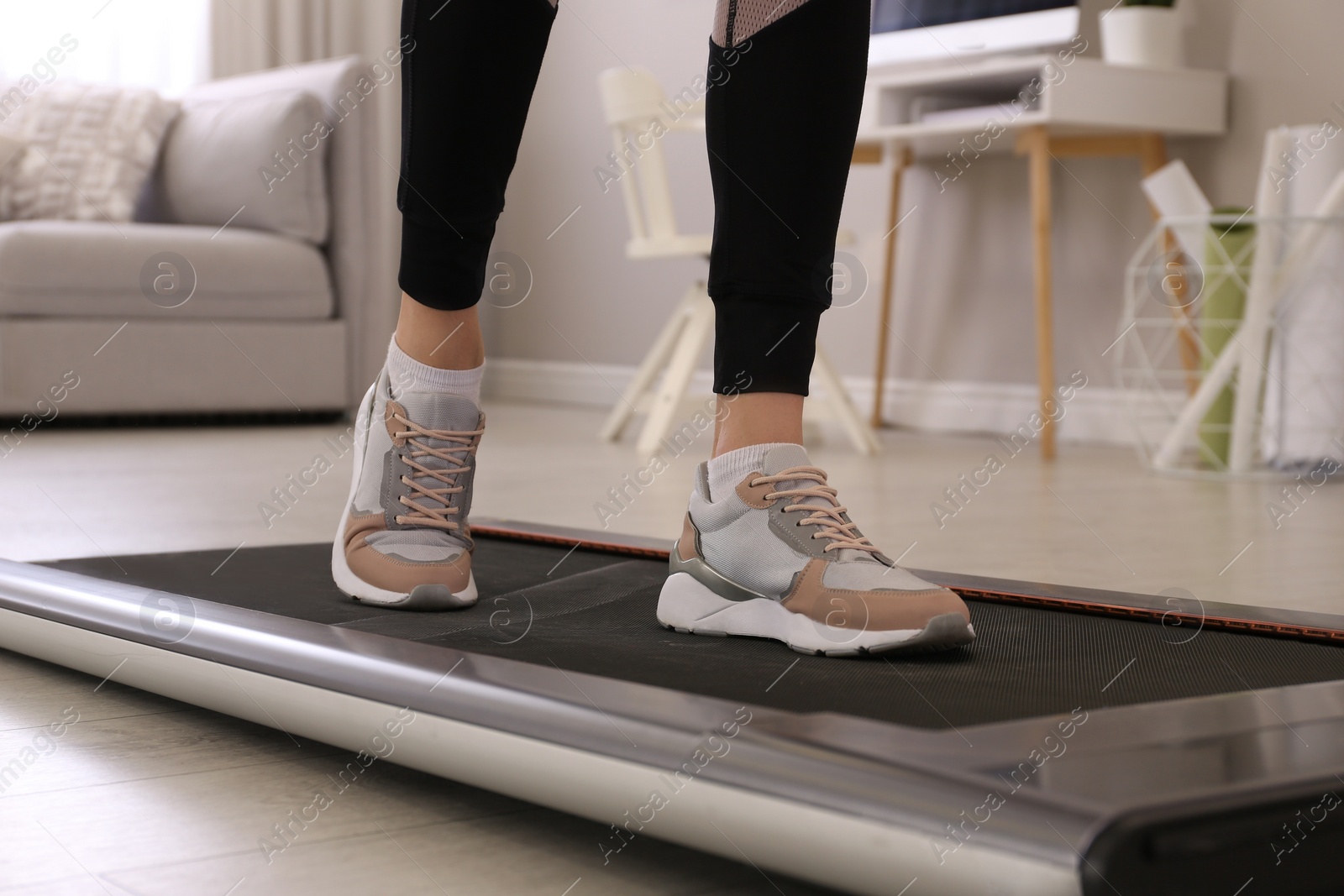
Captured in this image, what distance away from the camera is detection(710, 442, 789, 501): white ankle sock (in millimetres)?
921

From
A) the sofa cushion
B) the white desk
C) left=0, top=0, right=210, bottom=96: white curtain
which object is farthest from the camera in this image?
left=0, top=0, right=210, bottom=96: white curtain

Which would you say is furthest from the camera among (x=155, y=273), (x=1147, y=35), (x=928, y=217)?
(x=928, y=217)

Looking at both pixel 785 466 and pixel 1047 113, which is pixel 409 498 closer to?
pixel 785 466

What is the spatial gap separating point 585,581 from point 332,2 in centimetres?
429

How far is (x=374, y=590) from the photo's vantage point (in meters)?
1.03

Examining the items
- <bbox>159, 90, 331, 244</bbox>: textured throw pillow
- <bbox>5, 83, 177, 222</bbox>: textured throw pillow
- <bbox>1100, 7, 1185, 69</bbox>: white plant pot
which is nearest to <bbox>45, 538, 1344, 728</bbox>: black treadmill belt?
<bbox>1100, 7, 1185, 69</bbox>: white plant pot

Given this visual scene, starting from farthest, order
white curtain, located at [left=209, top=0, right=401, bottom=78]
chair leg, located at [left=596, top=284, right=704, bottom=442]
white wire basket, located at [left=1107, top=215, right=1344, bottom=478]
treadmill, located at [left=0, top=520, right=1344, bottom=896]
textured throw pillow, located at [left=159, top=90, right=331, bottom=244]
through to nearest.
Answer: white curtain, located at [left=209, top=0, right=401, bottom=78] → textured throw pillow, located at [left=159, top=90, right=331, bottom=244] → chair leg, located at [left=596, top=284, right=704, bottom=442] → white wire basket, located at [left=1107, top=215, right=1344, bottom=478] → treadmill, located at [left=0, top=520, right=1344, bottom=896]

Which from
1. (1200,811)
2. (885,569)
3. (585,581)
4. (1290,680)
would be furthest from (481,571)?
(1200,811)

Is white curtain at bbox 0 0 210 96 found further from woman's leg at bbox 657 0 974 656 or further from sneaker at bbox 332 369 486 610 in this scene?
woman's leg at bbox 657 0 974 656

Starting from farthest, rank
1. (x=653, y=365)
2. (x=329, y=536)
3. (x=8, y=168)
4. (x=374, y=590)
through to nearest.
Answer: (x=8, y=168)
(x=653, y=365)
(x=329, y=536)
(x=374, y=590)

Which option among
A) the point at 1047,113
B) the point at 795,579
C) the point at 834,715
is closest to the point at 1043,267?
the point at 1047,113

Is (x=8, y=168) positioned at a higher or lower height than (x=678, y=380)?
higher

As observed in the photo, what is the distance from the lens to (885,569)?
2.82 ft

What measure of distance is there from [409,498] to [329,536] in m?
0.71
